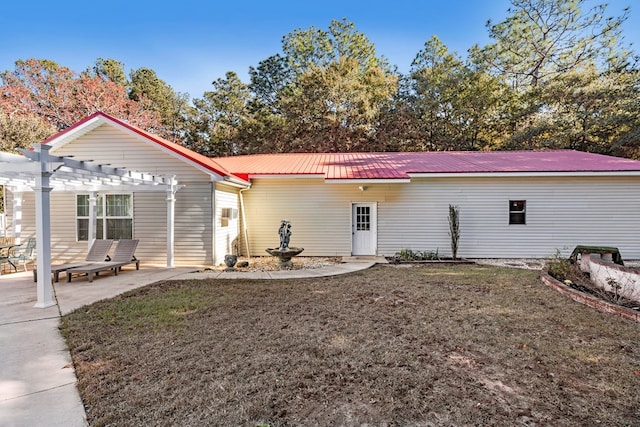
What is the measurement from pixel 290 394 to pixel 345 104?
21.8m

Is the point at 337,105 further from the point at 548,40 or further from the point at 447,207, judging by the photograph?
the point at 548,40

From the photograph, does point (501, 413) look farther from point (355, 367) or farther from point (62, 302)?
point (62, 302)

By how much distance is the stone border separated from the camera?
460 cm

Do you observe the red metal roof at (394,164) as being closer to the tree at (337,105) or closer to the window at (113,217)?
the window at (113,217)

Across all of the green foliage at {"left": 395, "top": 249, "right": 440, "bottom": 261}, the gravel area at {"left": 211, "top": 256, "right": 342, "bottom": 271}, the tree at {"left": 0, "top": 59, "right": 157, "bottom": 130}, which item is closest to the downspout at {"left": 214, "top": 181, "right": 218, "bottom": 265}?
the gravel area at {"left": 211, "top": 256, "right": 342, "bottom": 271}

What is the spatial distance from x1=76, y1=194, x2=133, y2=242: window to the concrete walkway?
220 cm

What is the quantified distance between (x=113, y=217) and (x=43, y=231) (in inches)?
187

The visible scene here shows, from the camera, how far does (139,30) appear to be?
15.5 metres

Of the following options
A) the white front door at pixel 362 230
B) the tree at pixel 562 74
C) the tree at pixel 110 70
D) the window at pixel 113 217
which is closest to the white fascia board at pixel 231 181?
the window at pixel 113 217

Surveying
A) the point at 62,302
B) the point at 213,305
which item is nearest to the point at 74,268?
the point at 62,302

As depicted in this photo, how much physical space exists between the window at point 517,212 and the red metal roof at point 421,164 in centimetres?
114

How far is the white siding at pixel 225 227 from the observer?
31.3 feet

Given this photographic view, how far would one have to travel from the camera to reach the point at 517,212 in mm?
10938

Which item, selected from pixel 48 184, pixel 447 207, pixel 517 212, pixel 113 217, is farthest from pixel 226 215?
pixel 517 212
